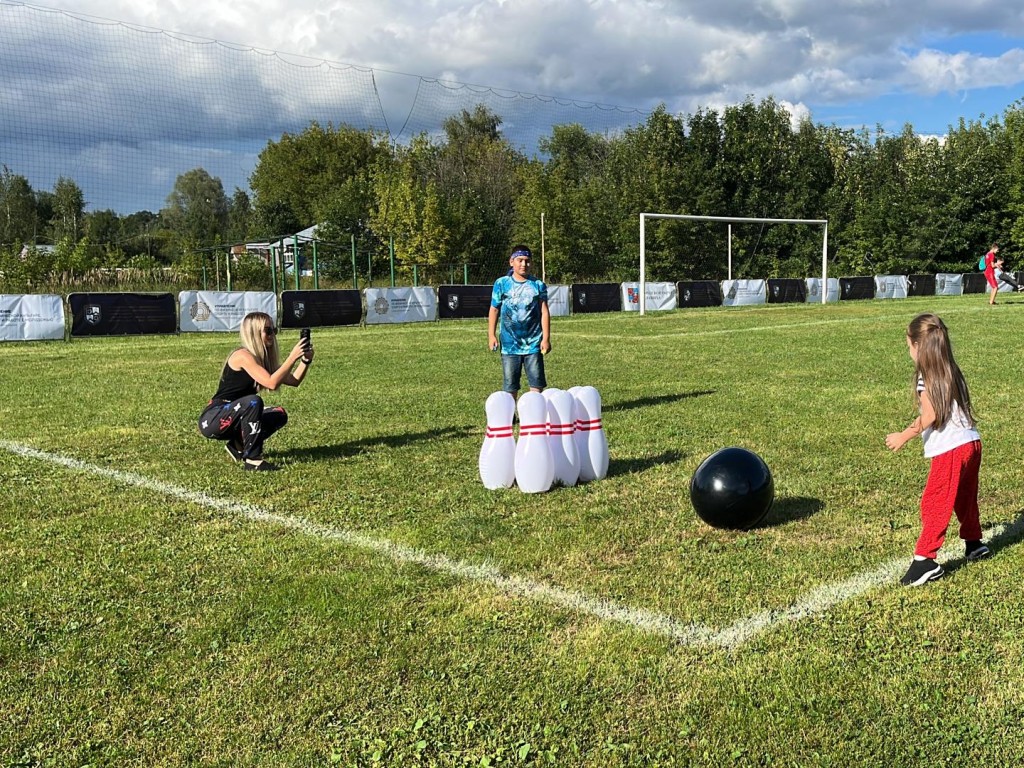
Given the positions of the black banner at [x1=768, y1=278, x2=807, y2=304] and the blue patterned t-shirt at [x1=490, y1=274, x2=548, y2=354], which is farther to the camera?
the black banner at [x1=768, y1=278, x2=807, y2=304]

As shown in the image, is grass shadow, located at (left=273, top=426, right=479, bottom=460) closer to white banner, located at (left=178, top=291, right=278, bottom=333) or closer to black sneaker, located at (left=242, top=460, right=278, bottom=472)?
black sneaker, located at (left=242, top=460, right=278, bottom=472)

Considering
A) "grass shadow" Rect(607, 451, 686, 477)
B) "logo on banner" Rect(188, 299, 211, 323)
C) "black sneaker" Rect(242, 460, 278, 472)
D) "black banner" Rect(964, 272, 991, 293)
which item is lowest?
"grass shadow" Rect(607, 451, 686, 477)

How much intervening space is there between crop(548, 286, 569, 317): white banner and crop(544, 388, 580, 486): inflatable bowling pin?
77.3ft

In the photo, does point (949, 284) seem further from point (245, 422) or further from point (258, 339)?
point (245, 422)

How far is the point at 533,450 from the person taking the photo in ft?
18.2

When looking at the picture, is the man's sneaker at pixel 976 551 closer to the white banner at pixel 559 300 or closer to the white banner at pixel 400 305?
the white banner at pixel 400 305

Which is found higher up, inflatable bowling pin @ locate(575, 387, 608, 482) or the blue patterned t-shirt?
the blue patterned t-shirt

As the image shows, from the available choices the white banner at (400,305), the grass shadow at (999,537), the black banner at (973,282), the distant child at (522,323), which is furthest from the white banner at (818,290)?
the grass shadow at (999,537)

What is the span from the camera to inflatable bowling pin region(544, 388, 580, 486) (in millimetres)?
5707

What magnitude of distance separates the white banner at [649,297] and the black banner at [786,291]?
651 cm

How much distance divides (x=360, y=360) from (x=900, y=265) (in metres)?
43.3

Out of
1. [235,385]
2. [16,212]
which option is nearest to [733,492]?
[235,385]

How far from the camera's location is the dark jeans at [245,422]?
6.41 metres

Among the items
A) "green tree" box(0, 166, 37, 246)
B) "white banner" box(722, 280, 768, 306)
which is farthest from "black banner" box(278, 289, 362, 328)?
"green tree" box(0, 166, 37, 246)
